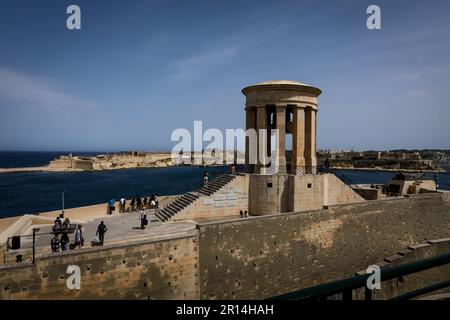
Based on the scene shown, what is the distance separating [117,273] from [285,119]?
11822mm

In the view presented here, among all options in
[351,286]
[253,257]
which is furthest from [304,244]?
[351,286]

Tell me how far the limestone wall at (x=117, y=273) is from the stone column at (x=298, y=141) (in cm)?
862

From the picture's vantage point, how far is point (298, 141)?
1805cm

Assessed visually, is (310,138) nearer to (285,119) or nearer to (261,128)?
(285,119)

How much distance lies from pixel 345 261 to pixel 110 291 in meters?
11.3

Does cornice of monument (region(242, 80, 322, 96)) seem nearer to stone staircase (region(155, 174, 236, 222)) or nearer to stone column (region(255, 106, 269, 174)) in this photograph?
stone column (region(255, 106, 269, 174))

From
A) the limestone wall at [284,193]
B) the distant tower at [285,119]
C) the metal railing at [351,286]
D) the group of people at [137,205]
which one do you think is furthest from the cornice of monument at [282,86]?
the metal railing at [351,286]

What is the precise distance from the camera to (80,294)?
376 inches

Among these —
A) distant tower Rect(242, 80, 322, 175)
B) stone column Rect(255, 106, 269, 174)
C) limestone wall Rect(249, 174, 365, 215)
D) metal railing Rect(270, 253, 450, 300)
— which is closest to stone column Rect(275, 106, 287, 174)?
distant tower Rect(242, 80, 322, 175)

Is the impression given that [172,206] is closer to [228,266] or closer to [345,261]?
[228,266]

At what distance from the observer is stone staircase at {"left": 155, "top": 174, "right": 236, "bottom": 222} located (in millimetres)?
15664

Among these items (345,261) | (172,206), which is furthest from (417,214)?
(172,206)
